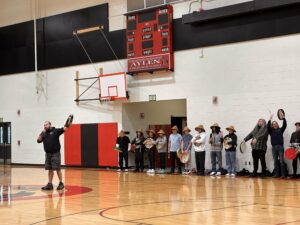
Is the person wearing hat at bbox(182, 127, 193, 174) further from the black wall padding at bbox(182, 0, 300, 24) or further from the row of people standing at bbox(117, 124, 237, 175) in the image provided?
the black wall padding at bbox(182, 0, 300, 24)

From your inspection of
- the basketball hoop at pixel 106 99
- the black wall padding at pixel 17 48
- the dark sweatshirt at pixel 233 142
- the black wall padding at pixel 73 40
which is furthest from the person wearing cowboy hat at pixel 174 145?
the black wall padding at pixel 17 48


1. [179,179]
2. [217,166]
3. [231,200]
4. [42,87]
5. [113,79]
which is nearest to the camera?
[231,200]

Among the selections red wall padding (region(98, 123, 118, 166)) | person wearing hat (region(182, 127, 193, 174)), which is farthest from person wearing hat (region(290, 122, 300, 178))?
red wall padding (region(98, 123, 118, 166))

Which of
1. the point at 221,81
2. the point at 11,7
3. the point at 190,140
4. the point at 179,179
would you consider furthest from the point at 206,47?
the point at 11,7

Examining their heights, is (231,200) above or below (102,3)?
below

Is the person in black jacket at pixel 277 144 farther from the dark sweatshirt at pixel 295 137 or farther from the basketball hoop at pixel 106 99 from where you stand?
the basketball hoop at pixel 106 99

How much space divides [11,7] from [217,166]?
601 inches

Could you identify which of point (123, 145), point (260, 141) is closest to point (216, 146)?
point (260, 141)

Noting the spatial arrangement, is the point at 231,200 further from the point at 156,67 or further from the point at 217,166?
the point at 156,67

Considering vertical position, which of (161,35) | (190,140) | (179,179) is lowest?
(179,179)

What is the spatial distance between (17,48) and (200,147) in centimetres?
1287

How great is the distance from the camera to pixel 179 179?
16.7 m

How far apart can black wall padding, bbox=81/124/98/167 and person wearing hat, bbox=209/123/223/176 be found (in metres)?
6.76

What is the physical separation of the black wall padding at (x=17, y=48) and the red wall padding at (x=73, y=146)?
4342mm
